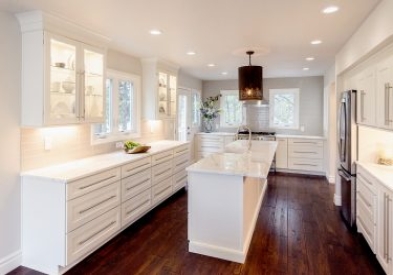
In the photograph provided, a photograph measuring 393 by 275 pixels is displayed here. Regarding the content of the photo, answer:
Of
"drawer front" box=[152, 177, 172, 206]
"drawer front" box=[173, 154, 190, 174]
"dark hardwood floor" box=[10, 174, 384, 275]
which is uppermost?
"drawer front" box=[173, 154, 190, 174]

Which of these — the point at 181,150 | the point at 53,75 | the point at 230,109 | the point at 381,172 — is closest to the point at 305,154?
the point at 230,109

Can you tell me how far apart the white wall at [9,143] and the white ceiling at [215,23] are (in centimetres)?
30

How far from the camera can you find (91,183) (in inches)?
104

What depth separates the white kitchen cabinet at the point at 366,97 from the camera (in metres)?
2.77

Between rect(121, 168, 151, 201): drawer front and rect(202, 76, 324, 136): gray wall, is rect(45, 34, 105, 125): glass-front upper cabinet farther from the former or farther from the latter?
rect(202, 76, 324, 136): gray wall

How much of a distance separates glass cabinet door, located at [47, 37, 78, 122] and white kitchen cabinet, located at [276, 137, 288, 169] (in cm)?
488

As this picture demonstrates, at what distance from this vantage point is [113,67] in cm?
390

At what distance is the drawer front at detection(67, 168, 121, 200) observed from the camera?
2406 mm

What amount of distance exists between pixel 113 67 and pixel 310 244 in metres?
3.45

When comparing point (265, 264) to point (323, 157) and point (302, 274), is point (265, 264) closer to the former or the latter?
point (302, 274)

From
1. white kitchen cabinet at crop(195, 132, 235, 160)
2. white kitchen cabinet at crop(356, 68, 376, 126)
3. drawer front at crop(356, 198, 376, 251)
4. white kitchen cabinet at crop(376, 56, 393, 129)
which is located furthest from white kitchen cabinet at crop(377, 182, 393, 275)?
white kitchen cabinet at crop(195, 132, 235, 160)

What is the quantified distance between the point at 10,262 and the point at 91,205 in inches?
33.9

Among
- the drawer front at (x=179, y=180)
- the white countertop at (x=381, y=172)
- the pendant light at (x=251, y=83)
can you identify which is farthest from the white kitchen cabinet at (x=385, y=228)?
the drawer front at (x=179, y=180)

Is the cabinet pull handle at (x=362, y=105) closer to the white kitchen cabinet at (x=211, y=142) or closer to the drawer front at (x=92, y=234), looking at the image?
the drawer front at (x=92, y=234)
